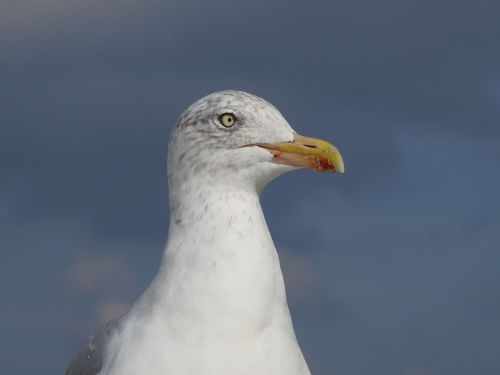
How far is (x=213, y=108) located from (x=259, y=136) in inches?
17.8

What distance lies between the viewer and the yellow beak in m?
8.77

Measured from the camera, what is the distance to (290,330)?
883cm

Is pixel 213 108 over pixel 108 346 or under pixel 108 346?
over

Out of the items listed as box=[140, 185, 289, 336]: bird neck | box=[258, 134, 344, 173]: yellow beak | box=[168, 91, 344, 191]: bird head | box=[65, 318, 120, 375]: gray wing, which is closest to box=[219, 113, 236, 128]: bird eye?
box=[168, 91, 344, 191]: bird head

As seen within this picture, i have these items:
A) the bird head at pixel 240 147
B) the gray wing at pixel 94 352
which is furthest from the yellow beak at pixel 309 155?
the gray wing at pixel 94 352

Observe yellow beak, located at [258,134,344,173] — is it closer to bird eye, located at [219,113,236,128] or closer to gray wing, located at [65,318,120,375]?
bird eye, located at [219,113,236,128]

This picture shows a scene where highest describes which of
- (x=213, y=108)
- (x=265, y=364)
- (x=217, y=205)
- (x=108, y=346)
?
(x=213, y=108)

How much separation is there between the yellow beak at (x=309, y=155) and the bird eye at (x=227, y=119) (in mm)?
307

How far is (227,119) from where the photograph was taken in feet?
29.0

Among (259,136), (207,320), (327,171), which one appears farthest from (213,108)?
(207,320)

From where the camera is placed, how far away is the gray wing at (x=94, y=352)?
9.07 metres

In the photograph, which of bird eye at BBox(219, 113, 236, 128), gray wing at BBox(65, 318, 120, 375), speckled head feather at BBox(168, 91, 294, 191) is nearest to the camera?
speckled head feather at BBox(168, 91, 294, 191)

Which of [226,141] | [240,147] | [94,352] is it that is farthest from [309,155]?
[94,352]

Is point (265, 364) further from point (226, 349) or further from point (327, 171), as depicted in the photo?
point (327, 171)
